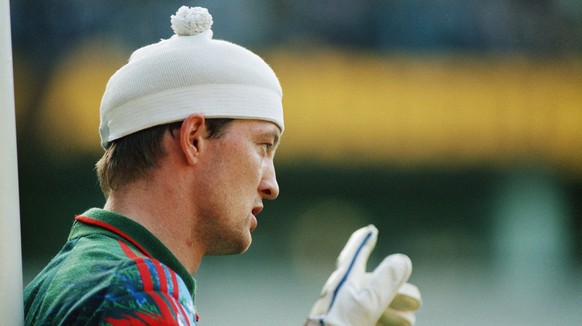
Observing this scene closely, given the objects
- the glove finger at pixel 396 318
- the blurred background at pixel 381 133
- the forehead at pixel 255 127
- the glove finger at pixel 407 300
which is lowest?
the glove finger at pixel 396 318

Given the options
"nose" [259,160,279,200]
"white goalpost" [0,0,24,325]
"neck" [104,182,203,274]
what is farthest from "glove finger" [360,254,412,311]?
"white goalpost" [0,0,24,325]

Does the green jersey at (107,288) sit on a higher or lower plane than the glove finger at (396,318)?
lower

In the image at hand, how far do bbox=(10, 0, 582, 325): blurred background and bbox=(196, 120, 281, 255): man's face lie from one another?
4.31 metres

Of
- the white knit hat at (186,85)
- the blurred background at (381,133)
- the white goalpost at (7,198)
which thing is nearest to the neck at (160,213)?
the white knit hat at (186,85)

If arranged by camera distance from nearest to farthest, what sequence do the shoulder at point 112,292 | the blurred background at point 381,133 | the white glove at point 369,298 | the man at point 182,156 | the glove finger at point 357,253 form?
the shoulder at point 112,292, the man at point 182,156, the white glove at point 369,298, the glove finger at point 357,253, the blurred background at point 381,133

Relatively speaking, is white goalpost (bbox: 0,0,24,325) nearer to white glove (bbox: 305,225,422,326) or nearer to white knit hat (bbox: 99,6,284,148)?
white knit hat (bbox: 99,6,284,148)

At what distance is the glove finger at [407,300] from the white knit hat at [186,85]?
0.52 meters

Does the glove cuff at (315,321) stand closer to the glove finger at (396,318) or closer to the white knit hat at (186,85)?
the glove finger at (396,318)

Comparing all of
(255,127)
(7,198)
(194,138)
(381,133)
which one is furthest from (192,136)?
(381,133)

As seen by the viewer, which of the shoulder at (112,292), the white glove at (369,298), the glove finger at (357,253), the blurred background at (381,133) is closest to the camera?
the shoulder at (112,292)

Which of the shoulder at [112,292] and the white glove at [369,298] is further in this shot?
the white glove at [369,298]

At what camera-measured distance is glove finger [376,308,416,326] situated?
1838 mm

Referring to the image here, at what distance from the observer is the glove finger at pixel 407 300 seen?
1.84 metres

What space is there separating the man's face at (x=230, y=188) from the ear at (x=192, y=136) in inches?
0.5
